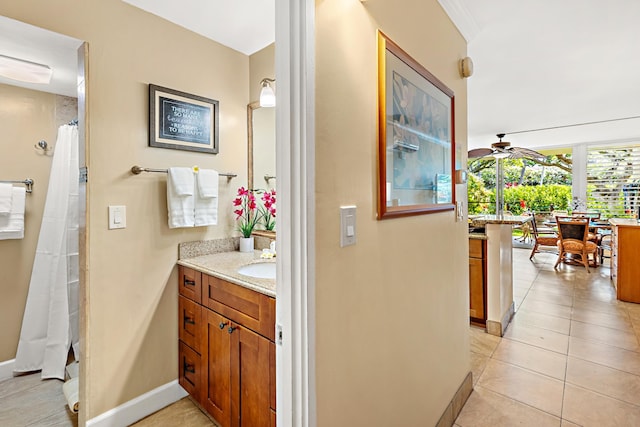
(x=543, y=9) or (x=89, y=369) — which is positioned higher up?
(x=543, y=9)

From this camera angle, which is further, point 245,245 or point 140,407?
point 245,245

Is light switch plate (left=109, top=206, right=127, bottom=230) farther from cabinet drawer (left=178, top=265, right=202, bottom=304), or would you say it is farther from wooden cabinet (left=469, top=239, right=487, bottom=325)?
wooden cabinet (left=469, top=239, right=487, bottom=325)

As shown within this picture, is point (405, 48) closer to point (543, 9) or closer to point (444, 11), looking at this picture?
point (444, 11)

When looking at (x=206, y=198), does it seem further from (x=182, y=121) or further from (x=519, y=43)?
(x=519, y=43)

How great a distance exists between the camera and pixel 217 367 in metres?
1.58

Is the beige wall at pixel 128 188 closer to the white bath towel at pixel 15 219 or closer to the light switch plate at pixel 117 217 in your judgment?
the light switch plate at pixel 117 217

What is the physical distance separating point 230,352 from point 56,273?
153cm

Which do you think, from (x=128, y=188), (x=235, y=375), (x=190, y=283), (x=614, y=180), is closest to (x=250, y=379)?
(x=235, y=375)

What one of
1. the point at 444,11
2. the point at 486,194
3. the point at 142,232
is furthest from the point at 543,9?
the point at 486,194

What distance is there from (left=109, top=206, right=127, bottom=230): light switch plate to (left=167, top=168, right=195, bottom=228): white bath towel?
224mm

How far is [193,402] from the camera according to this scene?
1897 mm

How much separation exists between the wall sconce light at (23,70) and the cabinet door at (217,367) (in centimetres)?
159

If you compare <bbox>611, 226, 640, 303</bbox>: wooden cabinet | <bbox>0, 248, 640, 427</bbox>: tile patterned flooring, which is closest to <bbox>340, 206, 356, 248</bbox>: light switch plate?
<bbox>0, 248, 640, 427</bbox>: tile patterned flooring

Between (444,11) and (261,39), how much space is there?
1.11 m
